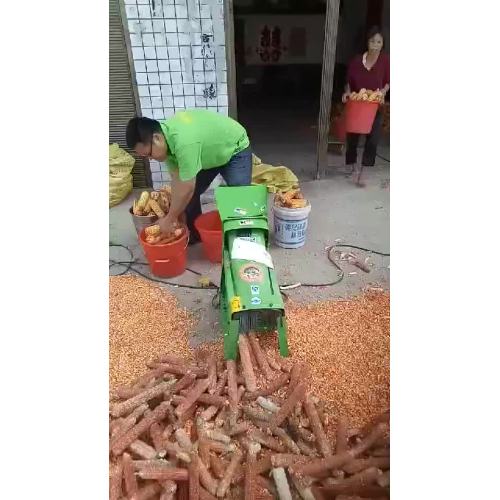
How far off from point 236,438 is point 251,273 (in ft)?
1.24

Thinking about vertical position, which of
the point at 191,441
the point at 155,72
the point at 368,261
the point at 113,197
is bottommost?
the point at 191,441

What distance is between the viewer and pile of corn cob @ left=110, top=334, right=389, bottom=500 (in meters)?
0.84

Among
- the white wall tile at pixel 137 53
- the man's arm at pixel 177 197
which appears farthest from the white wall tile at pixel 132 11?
the man's arm at pixel 177 197

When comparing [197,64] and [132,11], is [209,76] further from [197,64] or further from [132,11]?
[132,11]

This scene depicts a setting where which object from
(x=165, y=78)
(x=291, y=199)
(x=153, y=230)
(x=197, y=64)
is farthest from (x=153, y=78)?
(x=291, y=199)

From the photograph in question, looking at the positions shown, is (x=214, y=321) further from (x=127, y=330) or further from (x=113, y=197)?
(x=113, y=197)

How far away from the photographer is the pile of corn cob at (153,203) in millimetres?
1492

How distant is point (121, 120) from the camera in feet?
3.91

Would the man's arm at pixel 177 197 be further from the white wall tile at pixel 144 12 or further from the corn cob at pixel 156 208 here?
the white wall tile at pixel 144 12

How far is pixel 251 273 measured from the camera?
1120 millimetres

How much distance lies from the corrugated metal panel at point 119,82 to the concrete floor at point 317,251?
29 cm

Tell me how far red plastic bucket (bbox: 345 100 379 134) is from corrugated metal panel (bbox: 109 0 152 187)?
626 mm
